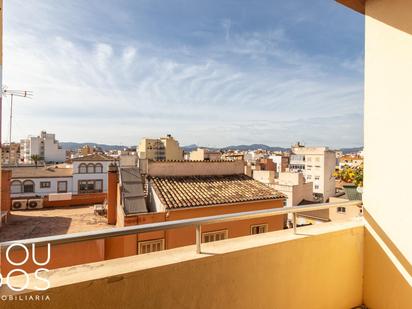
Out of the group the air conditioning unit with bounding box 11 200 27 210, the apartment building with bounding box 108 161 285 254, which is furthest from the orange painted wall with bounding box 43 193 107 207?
the apartment building with bounding box 108 161 285 254

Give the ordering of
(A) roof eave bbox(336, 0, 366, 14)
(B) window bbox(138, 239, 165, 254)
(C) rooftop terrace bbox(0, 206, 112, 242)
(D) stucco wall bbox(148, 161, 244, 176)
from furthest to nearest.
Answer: (D) stucco wall bbox(148, 161, 244, 176) → (C) rooftop terrace bbox(0, 206, 112, 242) → (B) window bbox(138, 239, 165, 254) → (A) roof eave bbox(336, 0, 366, 14)

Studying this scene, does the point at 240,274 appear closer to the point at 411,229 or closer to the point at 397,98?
the point at 411,229

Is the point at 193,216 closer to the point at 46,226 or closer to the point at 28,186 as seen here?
the point at 46,226

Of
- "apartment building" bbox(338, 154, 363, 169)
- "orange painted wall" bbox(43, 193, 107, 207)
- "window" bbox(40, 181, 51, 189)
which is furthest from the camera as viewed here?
"window" bbox(40, 181, 51, 189)

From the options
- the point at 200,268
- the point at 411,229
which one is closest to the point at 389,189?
the point at 411,229

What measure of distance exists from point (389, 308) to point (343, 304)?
0.36 m

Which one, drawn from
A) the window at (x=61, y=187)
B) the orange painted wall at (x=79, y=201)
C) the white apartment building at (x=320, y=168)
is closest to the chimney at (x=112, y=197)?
the orange painted wall at (x=79, y=201)

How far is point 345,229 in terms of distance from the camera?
2281 millimetres

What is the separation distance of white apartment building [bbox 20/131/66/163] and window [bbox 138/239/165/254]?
174 feet

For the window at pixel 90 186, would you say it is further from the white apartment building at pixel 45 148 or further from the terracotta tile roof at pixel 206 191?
the white apartment building at pixel 45 148

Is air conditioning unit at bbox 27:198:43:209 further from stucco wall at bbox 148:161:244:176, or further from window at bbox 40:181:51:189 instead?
window at bbox 40:181:51:189

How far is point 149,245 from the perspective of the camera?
6715mm

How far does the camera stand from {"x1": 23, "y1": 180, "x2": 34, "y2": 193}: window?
24.6 metres

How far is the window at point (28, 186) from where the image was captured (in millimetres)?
24594
